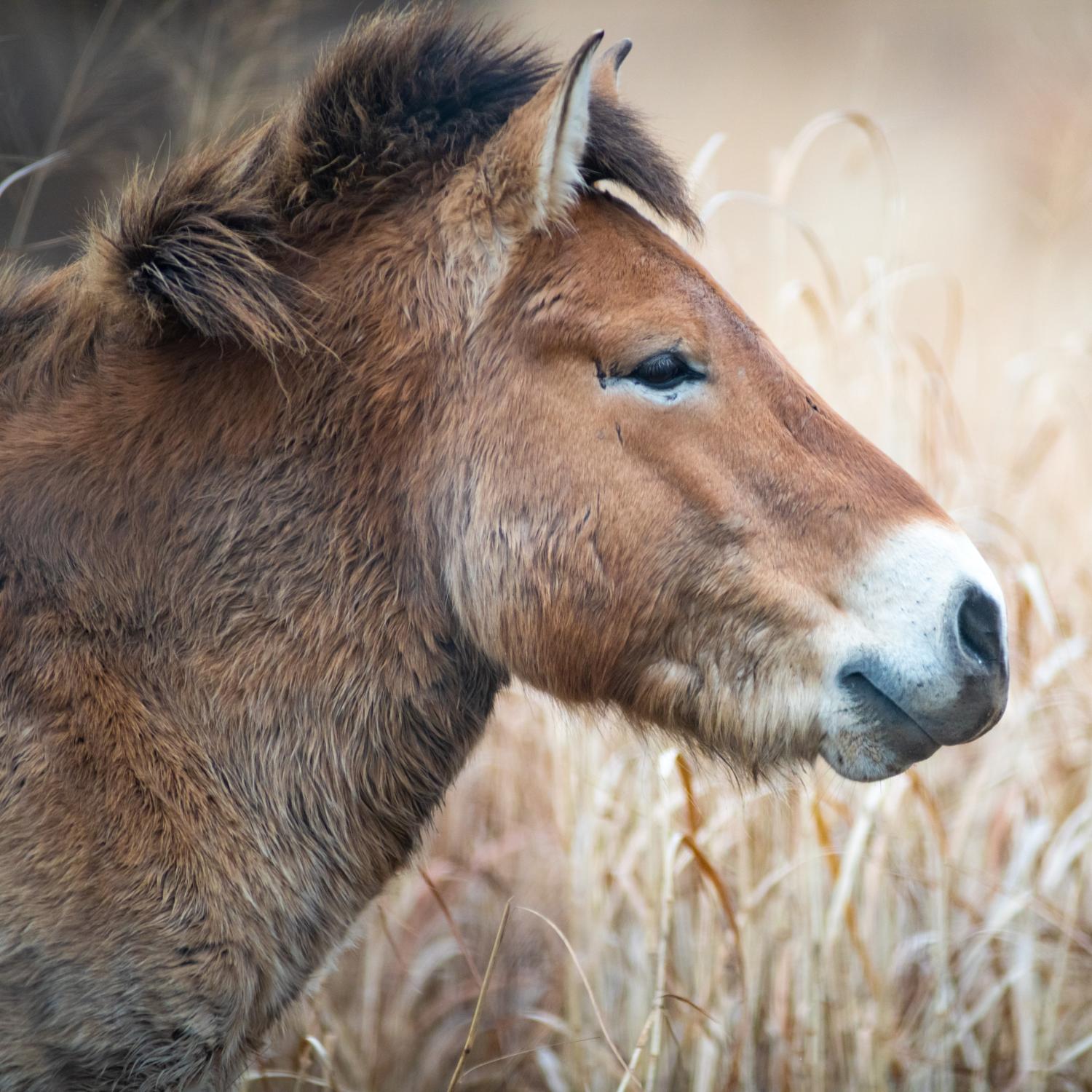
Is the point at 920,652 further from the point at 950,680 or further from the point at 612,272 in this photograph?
the point at 612,272

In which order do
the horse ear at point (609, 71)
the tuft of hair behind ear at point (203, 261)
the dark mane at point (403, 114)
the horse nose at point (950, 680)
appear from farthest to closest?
the horse ear at point (609, 71)
the dark mane at point (403, 114)
the tuft of hair behind ear at point (203, 261)
the horse nose at point (950, 680)

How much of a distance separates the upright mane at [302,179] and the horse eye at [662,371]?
428mm

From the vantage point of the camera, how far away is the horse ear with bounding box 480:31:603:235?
66.0 inches

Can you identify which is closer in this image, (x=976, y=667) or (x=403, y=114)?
(x=976, y=667)

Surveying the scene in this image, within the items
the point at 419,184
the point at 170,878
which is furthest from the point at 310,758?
the point at 419,184

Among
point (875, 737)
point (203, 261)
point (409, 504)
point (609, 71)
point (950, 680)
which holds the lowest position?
point (409, 504)

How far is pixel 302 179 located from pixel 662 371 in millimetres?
791

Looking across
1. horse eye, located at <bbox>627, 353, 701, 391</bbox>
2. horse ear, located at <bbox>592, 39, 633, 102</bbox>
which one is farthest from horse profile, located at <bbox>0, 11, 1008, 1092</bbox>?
horse ear, located at <bbox>592, 39, 633, 102</bbox>

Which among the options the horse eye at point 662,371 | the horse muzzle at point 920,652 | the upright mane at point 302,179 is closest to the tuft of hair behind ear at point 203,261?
the upright mane at point 302,179

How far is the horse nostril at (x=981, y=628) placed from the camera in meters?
1.64

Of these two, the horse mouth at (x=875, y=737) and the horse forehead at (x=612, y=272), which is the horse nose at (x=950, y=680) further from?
the horse forehead at (x=612, y=272)

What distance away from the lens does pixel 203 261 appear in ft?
5.78

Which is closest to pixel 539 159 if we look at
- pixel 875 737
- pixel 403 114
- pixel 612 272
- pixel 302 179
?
pixel 612 272

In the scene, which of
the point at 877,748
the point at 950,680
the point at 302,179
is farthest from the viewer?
the point at 302,179
